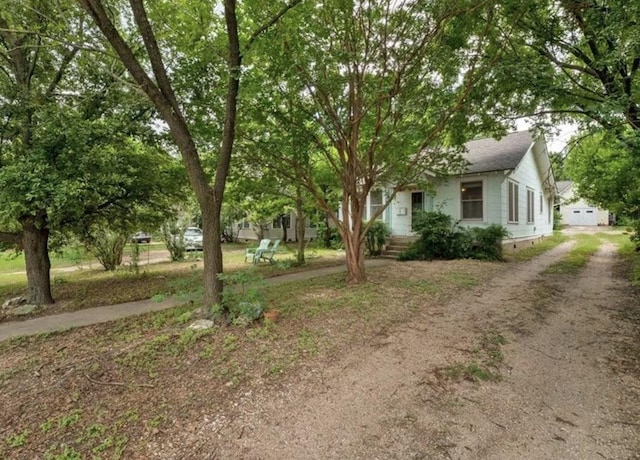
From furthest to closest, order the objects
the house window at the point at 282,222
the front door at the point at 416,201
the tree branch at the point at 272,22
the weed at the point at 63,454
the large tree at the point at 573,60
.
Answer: the house window at the point at 282,222, the front door at the point at 416,201, the large tree at the point at 573,60, the tree branch at the point at 272,22, the weed at the point at 63,454

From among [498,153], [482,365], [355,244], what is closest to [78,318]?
[355,244]

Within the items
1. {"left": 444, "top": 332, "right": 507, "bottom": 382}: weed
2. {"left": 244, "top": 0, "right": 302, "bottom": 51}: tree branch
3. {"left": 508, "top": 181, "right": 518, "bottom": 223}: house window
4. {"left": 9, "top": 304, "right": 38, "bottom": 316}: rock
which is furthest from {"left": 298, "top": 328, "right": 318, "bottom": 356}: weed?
{"left": 508, "top": 181, "right": 518, "bottom": 223}: house window

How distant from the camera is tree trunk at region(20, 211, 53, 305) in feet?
21.6

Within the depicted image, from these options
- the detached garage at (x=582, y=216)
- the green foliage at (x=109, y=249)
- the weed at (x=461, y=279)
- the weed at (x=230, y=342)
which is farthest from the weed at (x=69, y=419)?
the detached garage at (x=582, y=216)

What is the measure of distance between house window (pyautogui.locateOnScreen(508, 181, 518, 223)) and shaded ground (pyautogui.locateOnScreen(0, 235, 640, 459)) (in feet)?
28.4

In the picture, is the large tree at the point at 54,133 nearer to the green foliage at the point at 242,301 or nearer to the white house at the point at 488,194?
the green foliage at the point at 242,301

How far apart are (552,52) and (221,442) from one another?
9747 mm

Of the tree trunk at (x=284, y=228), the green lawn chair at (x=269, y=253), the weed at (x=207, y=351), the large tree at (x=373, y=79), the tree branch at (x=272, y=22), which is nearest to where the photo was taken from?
the weed at (x=207, y=351)

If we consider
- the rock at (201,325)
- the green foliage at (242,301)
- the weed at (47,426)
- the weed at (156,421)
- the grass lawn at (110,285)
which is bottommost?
the weed at (156,421)

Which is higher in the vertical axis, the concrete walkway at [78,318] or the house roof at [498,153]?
the house roof at [498,153]

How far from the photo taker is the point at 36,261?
6.69 meters

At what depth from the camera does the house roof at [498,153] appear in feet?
40.2

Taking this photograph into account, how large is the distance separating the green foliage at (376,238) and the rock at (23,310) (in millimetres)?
10408

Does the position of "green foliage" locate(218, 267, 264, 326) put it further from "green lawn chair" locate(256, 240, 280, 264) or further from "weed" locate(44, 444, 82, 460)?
"green lawn chair" locate(256, 240, 280, 264)
